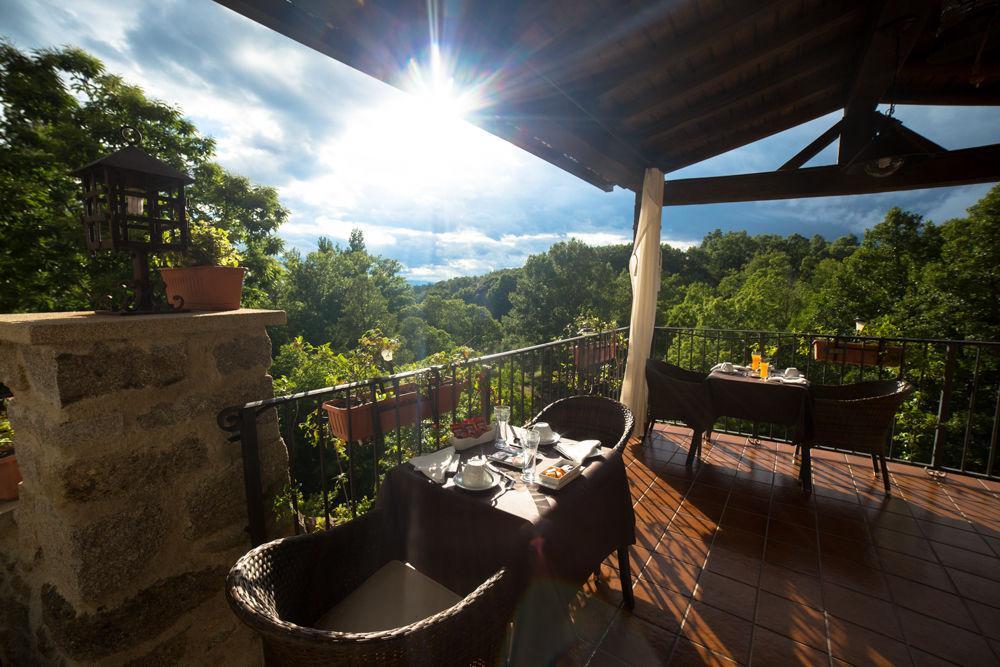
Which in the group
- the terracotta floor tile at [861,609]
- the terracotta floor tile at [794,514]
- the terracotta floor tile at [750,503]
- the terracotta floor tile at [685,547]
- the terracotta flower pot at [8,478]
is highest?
the terracotta flower pot at [8,478]

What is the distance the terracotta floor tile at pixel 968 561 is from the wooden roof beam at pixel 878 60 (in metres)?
2.36

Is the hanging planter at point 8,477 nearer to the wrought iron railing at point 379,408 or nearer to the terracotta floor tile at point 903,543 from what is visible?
the wrought iron railing at point 379,408

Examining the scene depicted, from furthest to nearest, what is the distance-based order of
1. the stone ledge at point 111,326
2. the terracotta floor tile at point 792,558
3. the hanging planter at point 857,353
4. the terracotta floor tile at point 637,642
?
the hanging planter at point 857,353 → the terracotta floor tile at point 792,558 → the terracotta floor tile at point 637,642 → the stone ledge at point 111,326

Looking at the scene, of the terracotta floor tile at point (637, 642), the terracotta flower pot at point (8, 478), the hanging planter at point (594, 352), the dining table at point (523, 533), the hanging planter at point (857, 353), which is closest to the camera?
the dining table at point (523, 533)

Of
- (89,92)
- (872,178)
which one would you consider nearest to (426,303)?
(89,92)

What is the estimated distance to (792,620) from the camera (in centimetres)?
167

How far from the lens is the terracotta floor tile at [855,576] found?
1.83m

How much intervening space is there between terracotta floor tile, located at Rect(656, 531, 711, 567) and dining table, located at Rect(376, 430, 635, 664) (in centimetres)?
78

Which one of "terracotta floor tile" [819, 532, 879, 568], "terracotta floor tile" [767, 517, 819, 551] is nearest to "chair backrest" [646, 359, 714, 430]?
"terracotta floor tile" [767, 517, 819, 551]

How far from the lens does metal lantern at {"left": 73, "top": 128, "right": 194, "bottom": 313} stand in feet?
4.28

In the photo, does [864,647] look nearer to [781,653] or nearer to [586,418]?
[781,653]

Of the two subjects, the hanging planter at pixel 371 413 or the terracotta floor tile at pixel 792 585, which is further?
the hanging planter at pixel 371 413

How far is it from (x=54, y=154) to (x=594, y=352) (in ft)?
31.5

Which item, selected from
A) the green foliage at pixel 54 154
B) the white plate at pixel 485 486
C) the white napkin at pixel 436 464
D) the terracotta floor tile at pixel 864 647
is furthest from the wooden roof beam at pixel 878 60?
the green foliage at pixel 54 154
